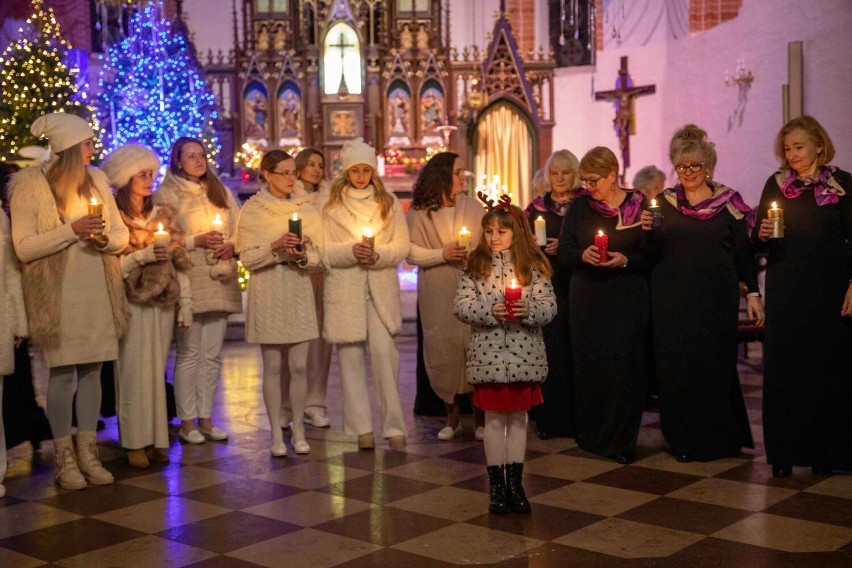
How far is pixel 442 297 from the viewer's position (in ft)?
19.6

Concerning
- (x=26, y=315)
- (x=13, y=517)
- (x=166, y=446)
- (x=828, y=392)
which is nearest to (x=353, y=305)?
(x=166, y=446)

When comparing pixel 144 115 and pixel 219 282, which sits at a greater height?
pixel 144 115

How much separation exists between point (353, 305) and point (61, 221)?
1539 mm

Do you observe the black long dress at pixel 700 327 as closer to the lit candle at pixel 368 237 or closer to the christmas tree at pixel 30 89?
the lit candle at pixel 368 237

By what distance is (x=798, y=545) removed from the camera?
3955 millimetres

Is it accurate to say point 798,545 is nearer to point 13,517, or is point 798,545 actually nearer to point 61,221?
point 13,517

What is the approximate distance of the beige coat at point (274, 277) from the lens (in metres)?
5.68

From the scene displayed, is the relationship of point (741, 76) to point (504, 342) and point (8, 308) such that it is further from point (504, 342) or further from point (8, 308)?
point (8, 308)

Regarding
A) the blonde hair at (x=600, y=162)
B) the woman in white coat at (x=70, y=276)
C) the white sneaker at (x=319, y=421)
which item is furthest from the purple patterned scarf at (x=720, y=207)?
the woman in white coat at (x=70, y=276)

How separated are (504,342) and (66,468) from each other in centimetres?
221

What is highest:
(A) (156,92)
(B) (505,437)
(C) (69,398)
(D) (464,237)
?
(A) (156,92)

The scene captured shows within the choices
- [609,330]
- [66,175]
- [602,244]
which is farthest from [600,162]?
[66,175]

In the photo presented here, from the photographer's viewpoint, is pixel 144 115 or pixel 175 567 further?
pixel 144 115

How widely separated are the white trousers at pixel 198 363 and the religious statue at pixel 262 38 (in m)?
10.4
